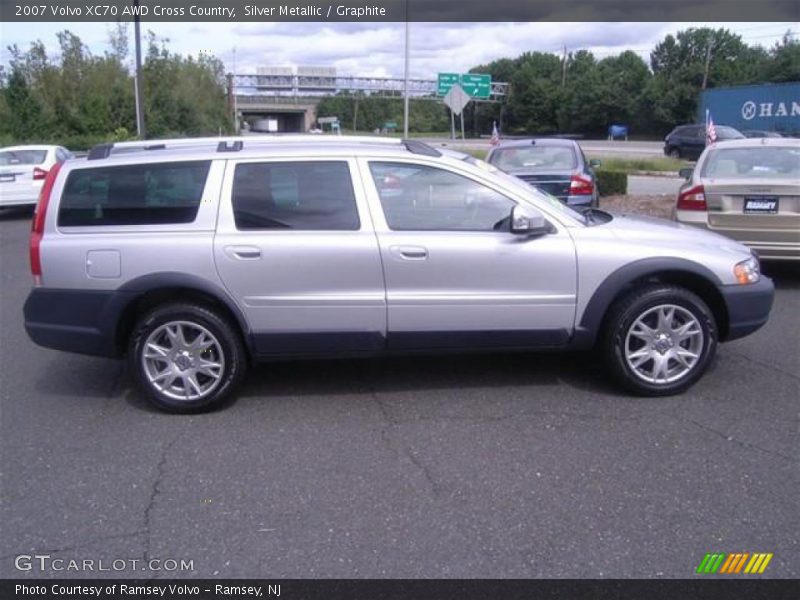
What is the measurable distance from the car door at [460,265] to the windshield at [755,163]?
13.1ft

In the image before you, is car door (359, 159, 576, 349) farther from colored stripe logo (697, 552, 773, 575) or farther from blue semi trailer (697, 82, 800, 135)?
blue semi trailer (697, 82, 800, 135)

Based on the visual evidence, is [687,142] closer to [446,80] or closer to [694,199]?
[446,80]

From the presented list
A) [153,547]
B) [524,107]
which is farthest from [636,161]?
[524,107]

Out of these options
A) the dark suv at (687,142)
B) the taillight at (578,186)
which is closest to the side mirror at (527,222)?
the taillight at (578,186)

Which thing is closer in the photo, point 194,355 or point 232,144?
point 194,355

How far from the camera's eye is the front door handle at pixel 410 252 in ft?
15.4

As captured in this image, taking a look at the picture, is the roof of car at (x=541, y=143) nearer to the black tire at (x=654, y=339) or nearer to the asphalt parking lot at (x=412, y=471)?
the asphalt parking lot at (x=412, y=471)

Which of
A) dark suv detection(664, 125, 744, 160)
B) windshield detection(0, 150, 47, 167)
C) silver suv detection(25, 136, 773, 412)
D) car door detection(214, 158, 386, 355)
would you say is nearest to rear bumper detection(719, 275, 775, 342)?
silver suv detection(25, 136, 773, 412)

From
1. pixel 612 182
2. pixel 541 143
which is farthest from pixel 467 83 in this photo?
pixel 541 143

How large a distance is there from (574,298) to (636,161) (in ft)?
84.7

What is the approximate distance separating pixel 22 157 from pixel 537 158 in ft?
37.5

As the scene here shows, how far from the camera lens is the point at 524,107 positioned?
87.1 meters

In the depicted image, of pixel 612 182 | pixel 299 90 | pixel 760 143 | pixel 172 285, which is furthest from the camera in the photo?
pixel 299 90

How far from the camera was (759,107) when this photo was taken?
1469 inches
